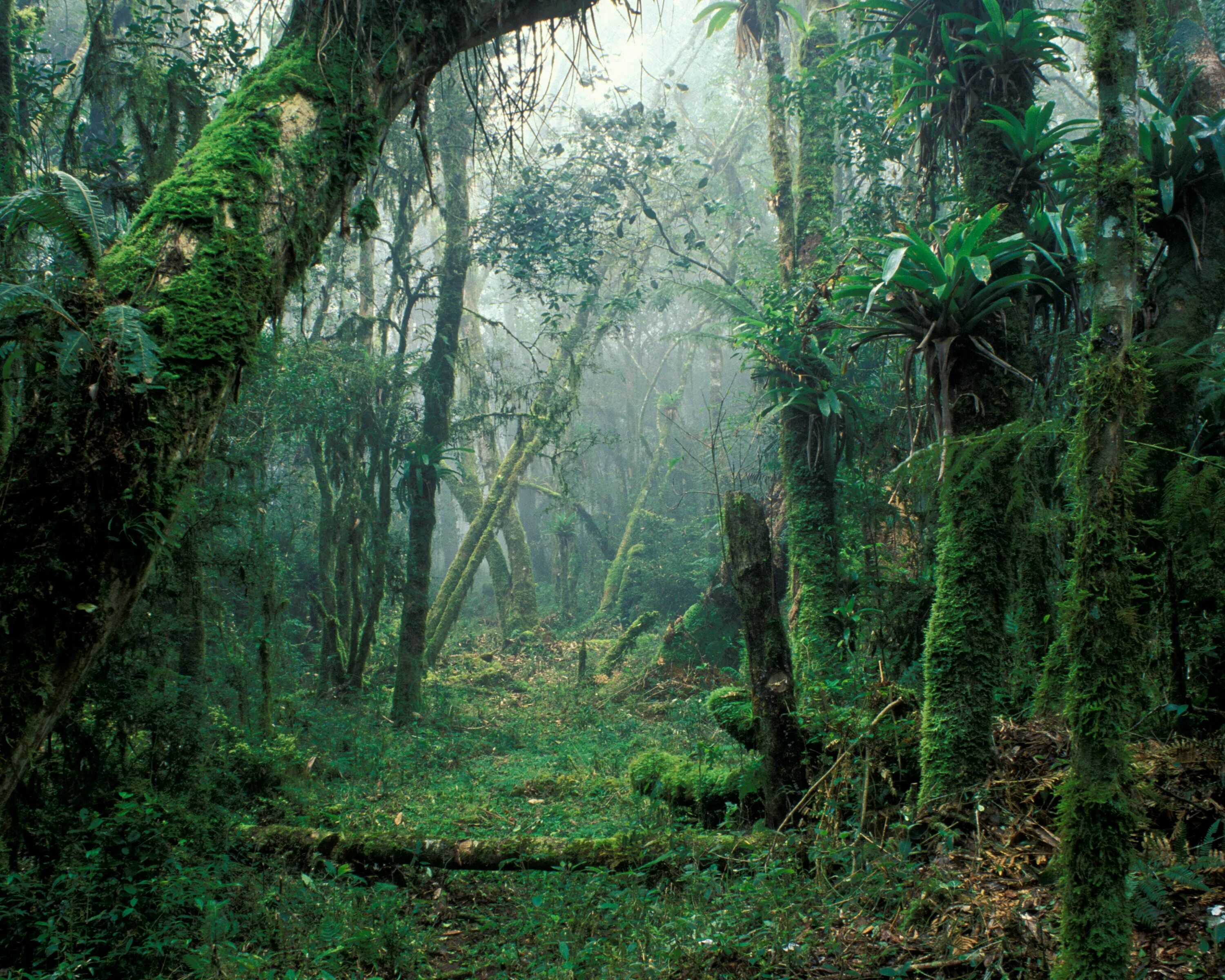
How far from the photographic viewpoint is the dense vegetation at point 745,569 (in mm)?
2439

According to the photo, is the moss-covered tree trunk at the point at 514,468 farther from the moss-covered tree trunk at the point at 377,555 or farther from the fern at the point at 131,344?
the fern at the point at 131,344

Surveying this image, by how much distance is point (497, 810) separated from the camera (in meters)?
6.45

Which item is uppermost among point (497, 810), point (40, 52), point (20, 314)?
point (40, 52)

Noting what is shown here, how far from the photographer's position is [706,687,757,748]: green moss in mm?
5508

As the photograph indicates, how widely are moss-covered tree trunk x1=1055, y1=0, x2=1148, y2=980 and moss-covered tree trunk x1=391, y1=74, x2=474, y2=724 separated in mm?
9408

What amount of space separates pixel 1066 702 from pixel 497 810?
17.7 ft

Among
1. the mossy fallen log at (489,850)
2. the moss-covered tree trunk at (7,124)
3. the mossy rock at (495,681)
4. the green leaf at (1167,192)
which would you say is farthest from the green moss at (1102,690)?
the mossy rock at (495,681)

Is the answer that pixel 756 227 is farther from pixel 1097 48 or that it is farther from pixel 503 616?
pixel 1097 48

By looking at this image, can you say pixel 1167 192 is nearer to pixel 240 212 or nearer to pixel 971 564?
pixel 971 564

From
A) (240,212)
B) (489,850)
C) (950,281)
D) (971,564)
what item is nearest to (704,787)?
(489,850)

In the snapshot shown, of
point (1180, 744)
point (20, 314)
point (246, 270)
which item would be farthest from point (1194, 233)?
point (20, 314)

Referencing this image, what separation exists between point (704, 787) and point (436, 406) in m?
7.45

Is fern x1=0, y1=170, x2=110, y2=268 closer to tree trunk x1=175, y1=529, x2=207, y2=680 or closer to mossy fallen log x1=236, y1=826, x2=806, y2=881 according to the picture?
tree trunk x1=175, y1=529, x2=207, y2=680

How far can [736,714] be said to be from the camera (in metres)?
5.59
